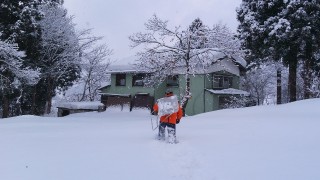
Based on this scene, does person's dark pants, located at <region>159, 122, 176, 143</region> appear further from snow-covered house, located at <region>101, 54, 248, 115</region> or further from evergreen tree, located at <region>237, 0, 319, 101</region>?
snow-covered house, located at <region>101, 54, 248, 115</region>

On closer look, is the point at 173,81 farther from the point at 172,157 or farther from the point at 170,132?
the point at 172,157

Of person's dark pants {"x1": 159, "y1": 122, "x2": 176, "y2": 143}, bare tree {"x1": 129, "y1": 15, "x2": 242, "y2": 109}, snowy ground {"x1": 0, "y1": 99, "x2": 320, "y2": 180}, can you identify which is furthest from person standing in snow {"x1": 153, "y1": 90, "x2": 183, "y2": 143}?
bare tree {"x1": 129, "y1": 15, "x2": 242, "y2": 109}

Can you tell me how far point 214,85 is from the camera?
31500 millimetres

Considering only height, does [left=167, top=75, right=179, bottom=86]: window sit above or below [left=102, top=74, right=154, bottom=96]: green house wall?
above

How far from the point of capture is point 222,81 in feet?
106

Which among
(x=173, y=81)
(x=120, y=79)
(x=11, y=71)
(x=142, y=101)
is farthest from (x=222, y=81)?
(x=11, y=71)

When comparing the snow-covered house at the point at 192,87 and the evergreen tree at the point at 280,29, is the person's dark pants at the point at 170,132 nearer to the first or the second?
the evergreen tree at the point at 280,29

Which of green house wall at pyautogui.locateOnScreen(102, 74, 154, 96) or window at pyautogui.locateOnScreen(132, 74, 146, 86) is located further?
window at pyautogui.locateOnScreen(132, 74, 146, 86)

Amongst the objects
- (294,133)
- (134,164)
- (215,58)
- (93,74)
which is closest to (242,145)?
(294,133)

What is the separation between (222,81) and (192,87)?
10.6ft

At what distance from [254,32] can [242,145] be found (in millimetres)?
17074

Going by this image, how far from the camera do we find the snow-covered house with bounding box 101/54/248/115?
101 ft

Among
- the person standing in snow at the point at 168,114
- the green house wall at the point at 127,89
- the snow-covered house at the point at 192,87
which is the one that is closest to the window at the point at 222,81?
the snow-covered house at the point at 192,87

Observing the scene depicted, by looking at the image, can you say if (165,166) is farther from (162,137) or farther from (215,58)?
(215,58)
